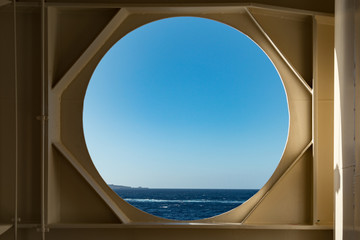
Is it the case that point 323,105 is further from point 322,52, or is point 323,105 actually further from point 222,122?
point 222,122

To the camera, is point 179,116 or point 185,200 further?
point 179,116

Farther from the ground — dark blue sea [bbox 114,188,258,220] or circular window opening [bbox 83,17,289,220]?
circular window opening [bbox 83,17,289,220]

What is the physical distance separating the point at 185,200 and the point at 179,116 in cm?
897

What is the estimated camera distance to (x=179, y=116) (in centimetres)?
4847

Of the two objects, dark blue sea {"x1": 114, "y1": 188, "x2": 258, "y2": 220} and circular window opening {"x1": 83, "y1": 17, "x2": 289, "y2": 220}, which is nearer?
dark blue sea {"x1": 114, "y1": 188, "x2": 258, "y2": 220}

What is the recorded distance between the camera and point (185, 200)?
4572 centimetres

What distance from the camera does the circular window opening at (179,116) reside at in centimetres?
4700

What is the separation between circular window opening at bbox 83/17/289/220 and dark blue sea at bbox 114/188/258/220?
173 millimetres

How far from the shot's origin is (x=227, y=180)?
158ft

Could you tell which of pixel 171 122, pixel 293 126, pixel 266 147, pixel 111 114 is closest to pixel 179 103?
pixel 171 122

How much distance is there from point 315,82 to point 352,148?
5.78 ft

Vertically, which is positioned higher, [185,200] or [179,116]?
[179,116]

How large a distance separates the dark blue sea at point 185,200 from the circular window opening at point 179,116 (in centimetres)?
17

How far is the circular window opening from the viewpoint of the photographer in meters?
47.0
